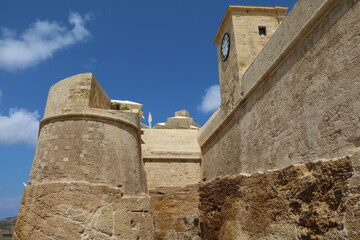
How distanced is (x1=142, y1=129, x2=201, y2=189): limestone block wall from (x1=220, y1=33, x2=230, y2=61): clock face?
14.7 ft

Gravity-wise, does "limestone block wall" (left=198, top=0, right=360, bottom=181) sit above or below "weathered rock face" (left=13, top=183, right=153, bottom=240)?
above

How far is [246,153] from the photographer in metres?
7.63

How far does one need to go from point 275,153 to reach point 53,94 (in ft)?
20.9

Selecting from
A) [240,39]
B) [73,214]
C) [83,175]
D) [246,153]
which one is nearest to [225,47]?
[240,39]

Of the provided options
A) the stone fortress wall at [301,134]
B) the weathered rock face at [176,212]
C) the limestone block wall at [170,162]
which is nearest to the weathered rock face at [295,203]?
the stone fortress wall at [301,134]

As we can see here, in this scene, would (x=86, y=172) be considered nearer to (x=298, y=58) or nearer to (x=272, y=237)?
(x=272, y=237)

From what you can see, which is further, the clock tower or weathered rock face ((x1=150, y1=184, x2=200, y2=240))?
weathered rock face ((x1=150, y1=184, x2=200, y2=240))

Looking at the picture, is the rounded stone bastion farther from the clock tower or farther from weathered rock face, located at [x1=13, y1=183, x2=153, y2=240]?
the clock tower

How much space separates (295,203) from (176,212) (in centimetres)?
661

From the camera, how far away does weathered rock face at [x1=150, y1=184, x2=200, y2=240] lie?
34.8 feet

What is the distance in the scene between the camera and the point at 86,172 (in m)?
7.11

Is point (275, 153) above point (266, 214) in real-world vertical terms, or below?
above

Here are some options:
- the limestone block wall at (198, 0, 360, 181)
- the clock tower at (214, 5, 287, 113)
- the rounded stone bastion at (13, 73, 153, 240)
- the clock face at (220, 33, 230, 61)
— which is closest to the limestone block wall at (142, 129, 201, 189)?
the rounded stone bastion at (13, 73, 153, 240)

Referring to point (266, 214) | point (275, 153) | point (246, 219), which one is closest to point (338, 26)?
point (275, 153)
